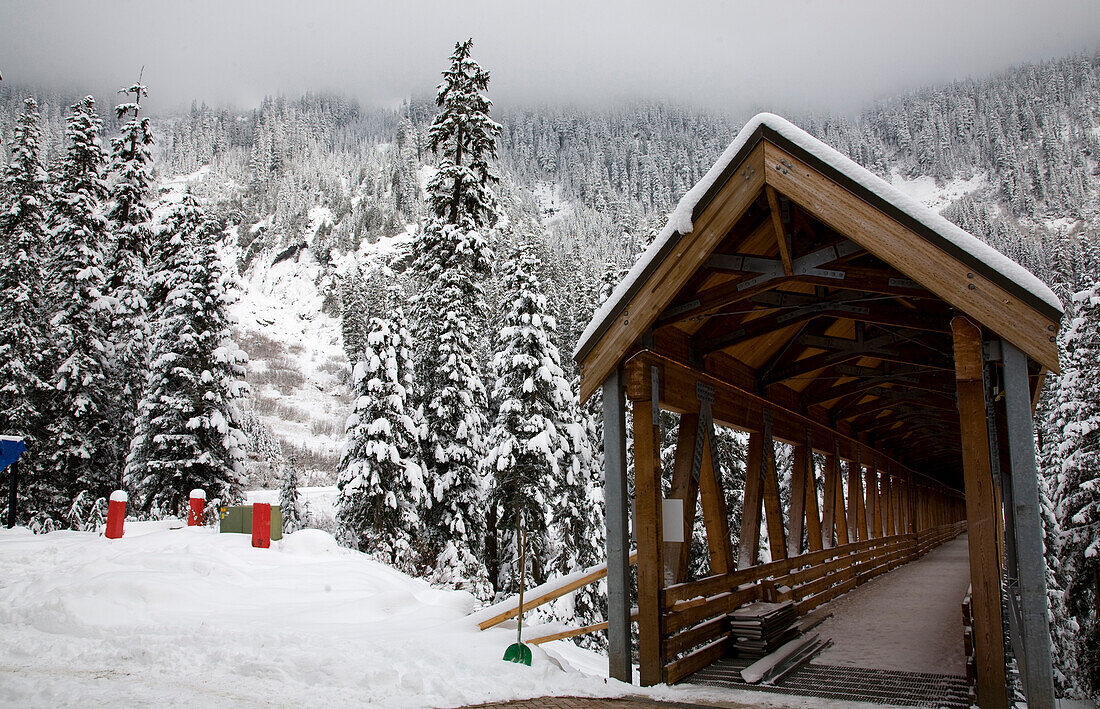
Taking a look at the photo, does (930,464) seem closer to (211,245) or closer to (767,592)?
(767,592)

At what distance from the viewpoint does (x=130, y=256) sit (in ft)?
74.4

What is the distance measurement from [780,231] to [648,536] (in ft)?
8.90

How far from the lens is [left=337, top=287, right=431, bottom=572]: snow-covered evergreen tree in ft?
62.0

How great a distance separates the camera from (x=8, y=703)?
13.0ft

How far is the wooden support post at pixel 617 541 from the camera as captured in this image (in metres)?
5.87

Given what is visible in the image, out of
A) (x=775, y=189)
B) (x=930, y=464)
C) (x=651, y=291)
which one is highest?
(x=775, y=189)

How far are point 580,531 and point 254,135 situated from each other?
207 m

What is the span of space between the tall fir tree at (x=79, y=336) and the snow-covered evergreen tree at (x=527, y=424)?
1134 centimetres

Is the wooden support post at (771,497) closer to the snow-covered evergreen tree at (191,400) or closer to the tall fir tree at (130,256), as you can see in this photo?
the snow-covered evergreen tree at (191,400)

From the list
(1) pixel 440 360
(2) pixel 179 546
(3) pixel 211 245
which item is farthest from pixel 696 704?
(3) pixel 211 245

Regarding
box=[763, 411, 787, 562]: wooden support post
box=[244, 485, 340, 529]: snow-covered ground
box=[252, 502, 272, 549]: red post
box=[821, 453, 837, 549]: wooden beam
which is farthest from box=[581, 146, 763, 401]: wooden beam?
box=[244, 485, 340, 529]: snow-covered ground

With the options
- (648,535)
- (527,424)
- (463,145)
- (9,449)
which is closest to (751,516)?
(648,535)

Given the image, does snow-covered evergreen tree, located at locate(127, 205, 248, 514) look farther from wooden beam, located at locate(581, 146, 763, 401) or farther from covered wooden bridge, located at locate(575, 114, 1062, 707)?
wooden beam, located at locate(581, 146, 763, 401)

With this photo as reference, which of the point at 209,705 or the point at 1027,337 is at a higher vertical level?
the point at 1027,337
